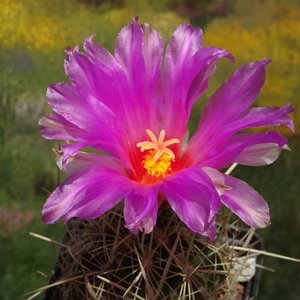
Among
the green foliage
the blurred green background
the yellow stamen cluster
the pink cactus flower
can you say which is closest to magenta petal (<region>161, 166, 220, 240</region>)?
the pink cactus flower

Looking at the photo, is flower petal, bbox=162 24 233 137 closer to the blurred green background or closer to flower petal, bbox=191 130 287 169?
flower petal, bbox=191 130 287 169

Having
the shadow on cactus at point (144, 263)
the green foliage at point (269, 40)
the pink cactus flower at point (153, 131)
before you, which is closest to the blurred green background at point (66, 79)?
the green foliage at point (269, 40)

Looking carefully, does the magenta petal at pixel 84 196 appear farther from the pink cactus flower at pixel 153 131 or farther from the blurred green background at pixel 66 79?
the blurred green background at pixel 66 79

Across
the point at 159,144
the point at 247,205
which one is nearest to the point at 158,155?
the point at 159,144

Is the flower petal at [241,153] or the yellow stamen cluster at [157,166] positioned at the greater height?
the flower petal at [241,153]

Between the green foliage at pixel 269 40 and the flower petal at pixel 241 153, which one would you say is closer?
the flower petal at pixel 241 153

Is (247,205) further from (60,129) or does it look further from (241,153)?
(60,129)
